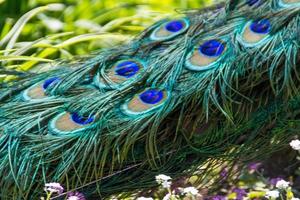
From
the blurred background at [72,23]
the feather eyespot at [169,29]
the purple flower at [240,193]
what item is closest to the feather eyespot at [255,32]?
the feather eyespot at [169,29]

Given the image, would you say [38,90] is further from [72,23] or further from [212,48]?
[72,23]

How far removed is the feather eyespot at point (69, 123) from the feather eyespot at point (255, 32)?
0.73 meters

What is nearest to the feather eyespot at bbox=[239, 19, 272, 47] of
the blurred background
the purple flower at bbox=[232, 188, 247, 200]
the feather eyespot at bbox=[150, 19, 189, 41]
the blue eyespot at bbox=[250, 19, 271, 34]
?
the blue eyespot at bbox=[250, 19, 271, 34]

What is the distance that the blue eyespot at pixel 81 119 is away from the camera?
3.01 meters

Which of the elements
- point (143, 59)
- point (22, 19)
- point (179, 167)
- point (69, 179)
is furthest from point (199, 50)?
point (22, 19)

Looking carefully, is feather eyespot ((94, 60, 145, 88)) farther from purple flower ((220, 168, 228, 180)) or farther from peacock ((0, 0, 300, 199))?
purple flower ((220, 168, 228, 180))

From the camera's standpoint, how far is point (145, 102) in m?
3.08

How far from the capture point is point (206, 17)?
367cm

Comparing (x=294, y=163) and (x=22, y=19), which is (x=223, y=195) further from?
(x=22, y=19)

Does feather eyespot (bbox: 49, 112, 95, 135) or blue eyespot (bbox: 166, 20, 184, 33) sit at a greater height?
blue eyespot (bbox: 166, 20, 184, 33)

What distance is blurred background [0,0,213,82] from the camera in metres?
4.25

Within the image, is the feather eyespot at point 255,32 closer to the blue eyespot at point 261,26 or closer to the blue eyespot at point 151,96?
the blue eyespot at point 261,26

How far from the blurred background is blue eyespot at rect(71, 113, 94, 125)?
1.06 metres

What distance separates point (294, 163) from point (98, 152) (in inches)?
53.5
